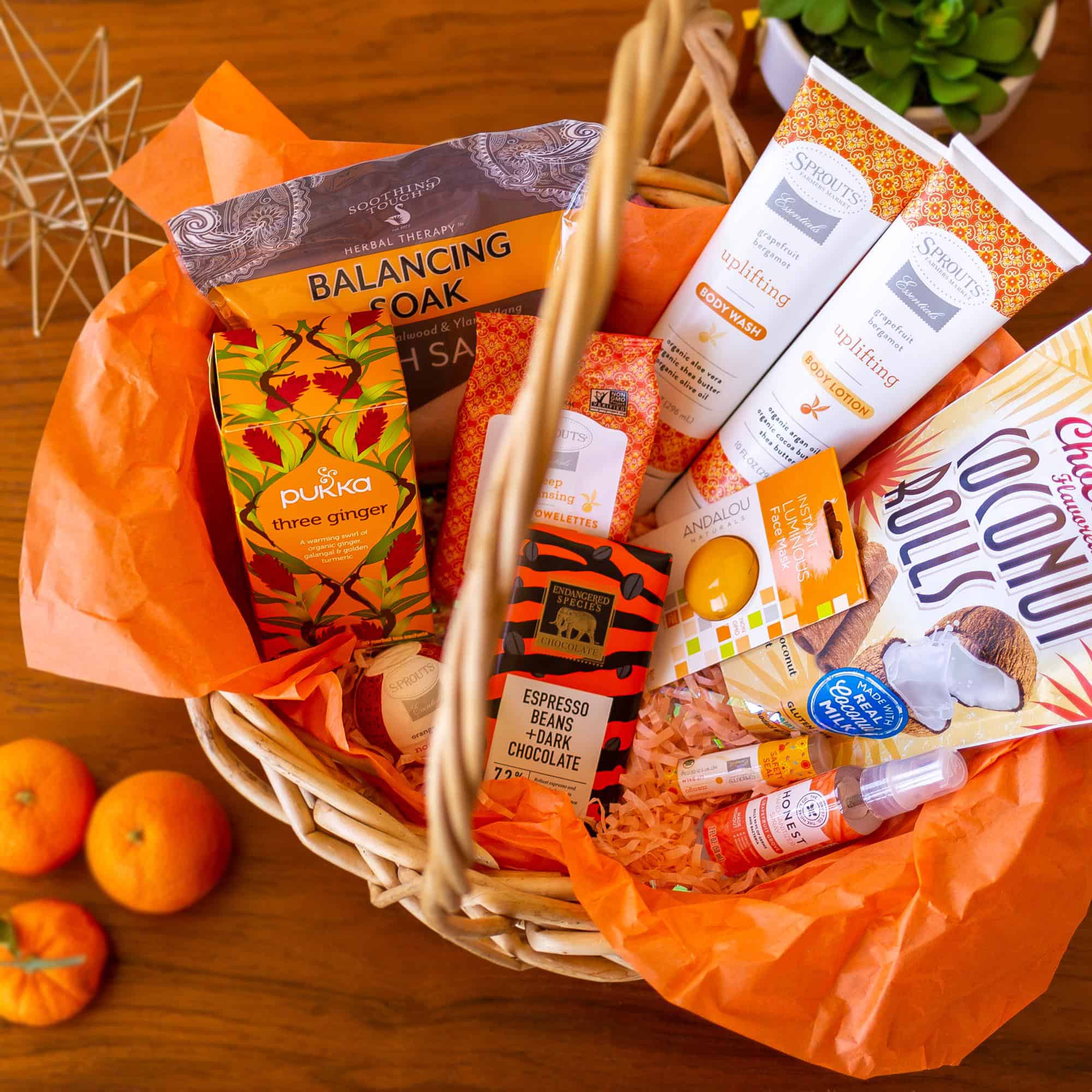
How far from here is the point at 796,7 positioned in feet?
2.68

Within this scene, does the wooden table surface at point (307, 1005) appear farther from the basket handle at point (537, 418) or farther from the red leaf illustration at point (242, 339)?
the basket handle at point (537, 418)

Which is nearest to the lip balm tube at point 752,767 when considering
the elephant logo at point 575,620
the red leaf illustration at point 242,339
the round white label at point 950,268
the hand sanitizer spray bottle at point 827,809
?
the hand sanitizer spray bottle at point 827,809

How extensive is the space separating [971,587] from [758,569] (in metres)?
0.17

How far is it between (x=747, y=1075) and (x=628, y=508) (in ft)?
1.59

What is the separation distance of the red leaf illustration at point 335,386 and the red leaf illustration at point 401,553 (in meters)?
0.11

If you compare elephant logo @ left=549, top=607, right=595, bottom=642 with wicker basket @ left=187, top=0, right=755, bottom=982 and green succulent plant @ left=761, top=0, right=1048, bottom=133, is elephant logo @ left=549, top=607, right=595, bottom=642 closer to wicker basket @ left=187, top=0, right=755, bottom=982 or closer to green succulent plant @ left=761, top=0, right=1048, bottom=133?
wicker basket @ left=187, top=0, right=755, bottom=982

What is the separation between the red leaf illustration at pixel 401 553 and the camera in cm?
74

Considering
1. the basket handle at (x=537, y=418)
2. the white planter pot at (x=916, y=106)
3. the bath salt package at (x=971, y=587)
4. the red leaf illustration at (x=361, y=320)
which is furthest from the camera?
the white planter pot at (x=916, y=106)

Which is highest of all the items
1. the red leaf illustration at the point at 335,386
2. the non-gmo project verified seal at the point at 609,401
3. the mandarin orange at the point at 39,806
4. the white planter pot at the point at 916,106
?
the white planter pot at the point at 916,106

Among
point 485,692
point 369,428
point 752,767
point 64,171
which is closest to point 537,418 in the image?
point 485,692

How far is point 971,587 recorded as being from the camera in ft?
2.20

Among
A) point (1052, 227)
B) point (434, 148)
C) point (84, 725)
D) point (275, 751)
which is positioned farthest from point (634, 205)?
point (84, 725)

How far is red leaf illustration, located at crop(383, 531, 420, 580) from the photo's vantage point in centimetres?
74

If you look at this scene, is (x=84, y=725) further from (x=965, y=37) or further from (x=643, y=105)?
(x=965, y=37)
